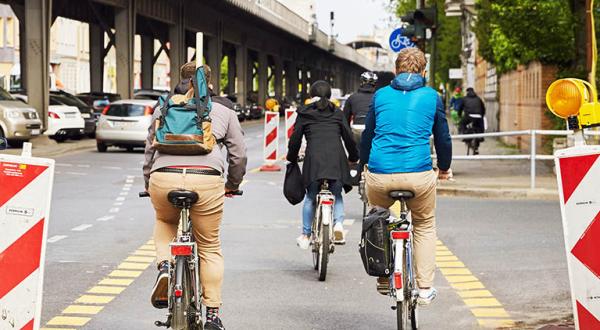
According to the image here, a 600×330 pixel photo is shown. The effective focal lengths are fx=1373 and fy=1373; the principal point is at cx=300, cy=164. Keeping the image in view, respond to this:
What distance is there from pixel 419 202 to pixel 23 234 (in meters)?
2.65

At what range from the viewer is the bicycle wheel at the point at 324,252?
11031 mm

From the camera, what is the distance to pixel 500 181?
2311cm

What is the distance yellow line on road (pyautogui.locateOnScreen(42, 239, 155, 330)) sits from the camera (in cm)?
884

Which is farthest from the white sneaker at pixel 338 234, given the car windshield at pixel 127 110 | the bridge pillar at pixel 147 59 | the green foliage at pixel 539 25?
the bridge pillar at pixel 147 59

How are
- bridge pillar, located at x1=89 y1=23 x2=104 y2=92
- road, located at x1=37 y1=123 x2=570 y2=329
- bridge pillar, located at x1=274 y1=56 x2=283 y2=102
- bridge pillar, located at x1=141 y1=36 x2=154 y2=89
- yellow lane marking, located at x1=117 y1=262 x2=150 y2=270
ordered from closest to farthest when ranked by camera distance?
road, located at x1=37 y1=123 x2=570 y2=329, yellow lane marking, located at x1=117 y1=262 x2=150 y2=270, bridge pillar, located at x1=89 y1=23 x2=104 y2=92, bridge pillar, located at x1=141 y1=36 x2=154 y2=89, bridge pillar, located at x1=274 y1=56 x2=283 y2=102

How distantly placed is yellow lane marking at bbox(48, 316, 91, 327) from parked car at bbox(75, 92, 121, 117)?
121 ft

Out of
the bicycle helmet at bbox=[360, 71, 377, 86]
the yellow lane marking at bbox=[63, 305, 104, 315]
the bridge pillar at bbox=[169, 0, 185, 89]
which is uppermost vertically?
the bridge pillar at bbox=[169, 0, 185, 89]

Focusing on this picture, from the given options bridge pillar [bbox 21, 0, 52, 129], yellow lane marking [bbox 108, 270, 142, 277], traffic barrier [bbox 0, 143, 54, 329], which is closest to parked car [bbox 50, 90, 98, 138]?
bridge pillar [bbox 21, 0, 52, 129]

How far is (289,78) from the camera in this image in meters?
120

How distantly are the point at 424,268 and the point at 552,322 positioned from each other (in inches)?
40.3

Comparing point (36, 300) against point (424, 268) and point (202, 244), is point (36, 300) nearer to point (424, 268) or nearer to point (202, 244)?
point (202, 244)

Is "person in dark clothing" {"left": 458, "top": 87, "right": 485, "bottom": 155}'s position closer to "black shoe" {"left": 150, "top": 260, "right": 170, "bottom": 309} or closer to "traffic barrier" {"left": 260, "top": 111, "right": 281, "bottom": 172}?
"traffic barrier" {"left": 260, "top": 111, "right": 281, "bottom": 172}

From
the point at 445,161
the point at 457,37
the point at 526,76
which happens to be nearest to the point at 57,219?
the point at 445,161

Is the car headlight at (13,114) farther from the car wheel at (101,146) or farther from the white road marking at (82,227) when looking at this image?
the white road marking at (82,227)
